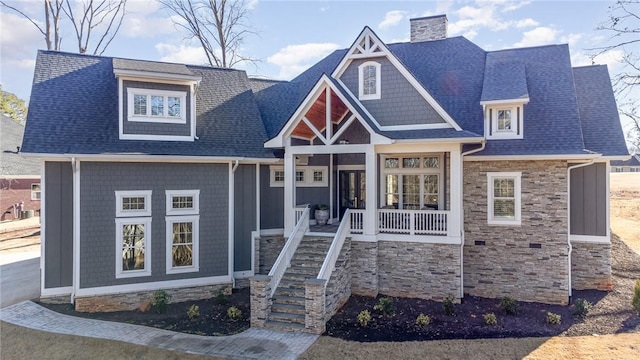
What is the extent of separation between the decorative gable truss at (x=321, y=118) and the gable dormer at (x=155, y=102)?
303 cm

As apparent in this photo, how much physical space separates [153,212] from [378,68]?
8.95m

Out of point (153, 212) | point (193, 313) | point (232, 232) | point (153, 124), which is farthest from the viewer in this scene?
point (232, 232)

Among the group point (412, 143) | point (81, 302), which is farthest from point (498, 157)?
point (81, 302)

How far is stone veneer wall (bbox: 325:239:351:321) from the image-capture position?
33.9 ft

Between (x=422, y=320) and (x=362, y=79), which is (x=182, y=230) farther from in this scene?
(x=362, y=79)

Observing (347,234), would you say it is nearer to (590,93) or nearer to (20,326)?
(20,326)

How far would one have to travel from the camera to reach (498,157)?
40.1 feet

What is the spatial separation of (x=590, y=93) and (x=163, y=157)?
16.2m

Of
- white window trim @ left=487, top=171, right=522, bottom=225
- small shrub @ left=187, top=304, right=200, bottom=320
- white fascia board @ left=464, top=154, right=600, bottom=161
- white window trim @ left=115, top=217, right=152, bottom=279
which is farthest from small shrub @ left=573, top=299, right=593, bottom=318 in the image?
white window trim @ left=115, top=217, right=152, bottom=279

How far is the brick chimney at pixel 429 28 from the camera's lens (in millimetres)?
16891

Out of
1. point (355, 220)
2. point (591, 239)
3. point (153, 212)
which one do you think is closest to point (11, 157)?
point (153, 212)

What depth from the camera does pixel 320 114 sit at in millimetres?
13727

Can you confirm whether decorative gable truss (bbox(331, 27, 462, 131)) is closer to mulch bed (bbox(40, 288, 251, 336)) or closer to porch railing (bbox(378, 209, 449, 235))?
porch railing (bbox(378, 209, 449, 235))

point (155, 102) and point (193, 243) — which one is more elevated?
point (155, 102)
